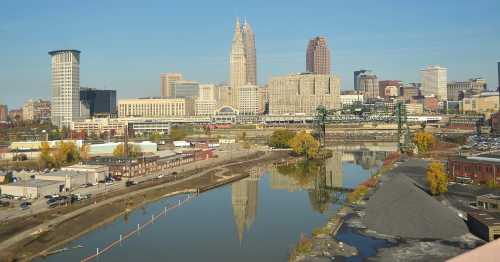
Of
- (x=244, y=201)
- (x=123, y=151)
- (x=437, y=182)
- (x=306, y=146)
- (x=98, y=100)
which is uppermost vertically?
(x=98, y=100)

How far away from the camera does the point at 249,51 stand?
97125 mm

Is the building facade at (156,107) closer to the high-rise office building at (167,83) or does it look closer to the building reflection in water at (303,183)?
the high-rise office building at (167,83)

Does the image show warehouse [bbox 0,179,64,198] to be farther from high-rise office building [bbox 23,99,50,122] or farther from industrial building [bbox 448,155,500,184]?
high-rise office building [bbox 23,99,50,122]

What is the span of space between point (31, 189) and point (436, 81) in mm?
108231

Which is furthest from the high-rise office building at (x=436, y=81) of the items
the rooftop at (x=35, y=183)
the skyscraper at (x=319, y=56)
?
the rooftop at (x=35, y=183)

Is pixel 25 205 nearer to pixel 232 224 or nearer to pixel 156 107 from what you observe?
pixel 232 224

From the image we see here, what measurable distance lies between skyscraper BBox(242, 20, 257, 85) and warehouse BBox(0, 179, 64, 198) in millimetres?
78298

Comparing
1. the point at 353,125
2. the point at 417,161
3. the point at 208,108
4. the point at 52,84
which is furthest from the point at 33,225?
the point at 208,108

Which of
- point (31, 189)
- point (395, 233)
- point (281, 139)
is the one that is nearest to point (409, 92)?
point (281, 139)

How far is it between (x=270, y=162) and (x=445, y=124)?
3537 cm

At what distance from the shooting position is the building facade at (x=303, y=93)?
81.3 meters

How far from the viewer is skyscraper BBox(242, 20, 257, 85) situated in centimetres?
9688

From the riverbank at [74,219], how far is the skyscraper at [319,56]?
8977cm

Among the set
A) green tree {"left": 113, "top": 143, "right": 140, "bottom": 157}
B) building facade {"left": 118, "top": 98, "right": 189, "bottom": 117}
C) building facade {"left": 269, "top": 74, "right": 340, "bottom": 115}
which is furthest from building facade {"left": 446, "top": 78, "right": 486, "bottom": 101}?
green tree {"left": 113, "top": 143, "right": 140, "bottom": 157}
